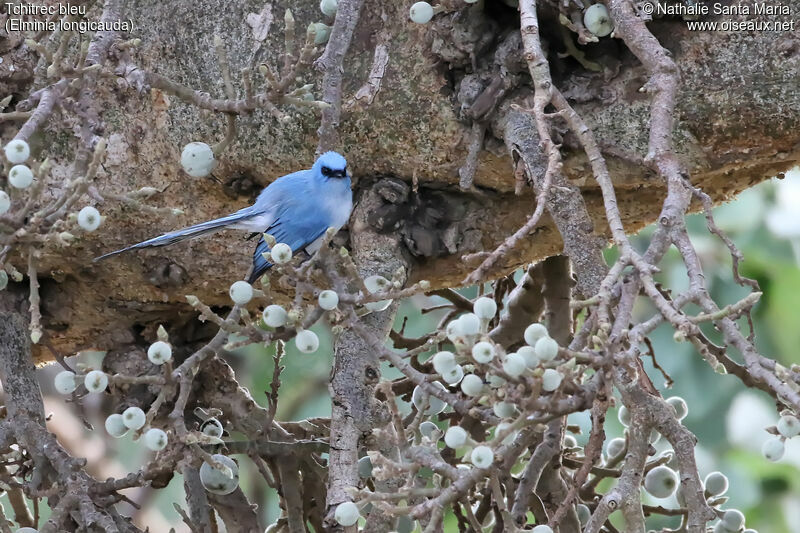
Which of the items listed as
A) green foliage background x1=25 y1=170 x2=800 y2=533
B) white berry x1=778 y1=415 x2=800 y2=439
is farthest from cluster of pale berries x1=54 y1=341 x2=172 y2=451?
green foliage background x1=25 y1=170 x2=800 y2=533

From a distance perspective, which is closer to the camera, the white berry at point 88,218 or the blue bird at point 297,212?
the white berry at point 88,218

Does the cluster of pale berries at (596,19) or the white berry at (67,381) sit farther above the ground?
the cluster of pale berries at (596,19)

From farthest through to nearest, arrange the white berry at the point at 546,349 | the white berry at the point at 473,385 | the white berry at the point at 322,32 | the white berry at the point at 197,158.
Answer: the white berry at the point at 322,32, the white berry at the point at 197,158, the white berry at the point at 473,385, the white berry at the point at 546,349

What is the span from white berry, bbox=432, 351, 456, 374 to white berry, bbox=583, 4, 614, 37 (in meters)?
0.59

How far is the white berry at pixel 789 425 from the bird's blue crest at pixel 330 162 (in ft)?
2.33

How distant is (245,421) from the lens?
1939mm

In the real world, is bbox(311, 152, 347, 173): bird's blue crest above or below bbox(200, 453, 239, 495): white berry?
above

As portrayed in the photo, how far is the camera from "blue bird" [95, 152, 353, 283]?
1467 millimetres

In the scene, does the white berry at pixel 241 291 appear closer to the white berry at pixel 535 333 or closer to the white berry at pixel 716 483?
the white berry at pixel 535 333

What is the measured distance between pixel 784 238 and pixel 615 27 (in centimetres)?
359

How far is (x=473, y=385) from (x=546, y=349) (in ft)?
0.43

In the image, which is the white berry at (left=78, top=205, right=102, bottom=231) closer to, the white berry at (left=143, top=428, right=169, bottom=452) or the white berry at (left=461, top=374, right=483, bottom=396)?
the white berry at (left=143, top=428, right=169, bottom=452)

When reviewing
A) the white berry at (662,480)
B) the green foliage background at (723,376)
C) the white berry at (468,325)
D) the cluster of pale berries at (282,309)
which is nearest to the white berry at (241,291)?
the cluster of pale berries at (282,309)

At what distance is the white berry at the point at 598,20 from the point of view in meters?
1.39
